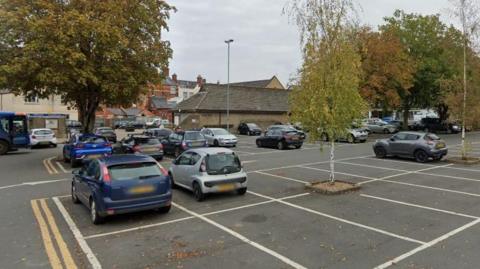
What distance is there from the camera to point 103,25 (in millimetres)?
17031

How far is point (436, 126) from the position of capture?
43.5 m

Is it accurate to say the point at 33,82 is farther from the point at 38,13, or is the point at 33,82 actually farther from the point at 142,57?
the point at 142,57

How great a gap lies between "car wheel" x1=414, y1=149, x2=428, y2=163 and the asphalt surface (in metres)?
5.09

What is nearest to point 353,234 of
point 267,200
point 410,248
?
point 410,248

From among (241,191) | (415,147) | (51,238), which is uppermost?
(415,147)

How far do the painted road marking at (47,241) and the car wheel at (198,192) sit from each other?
388cm

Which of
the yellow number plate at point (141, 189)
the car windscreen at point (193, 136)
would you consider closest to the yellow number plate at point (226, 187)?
the yellow number plate at point (141, 189)

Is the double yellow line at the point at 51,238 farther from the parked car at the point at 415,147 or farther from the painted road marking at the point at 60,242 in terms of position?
the parked car at the point at 415,147

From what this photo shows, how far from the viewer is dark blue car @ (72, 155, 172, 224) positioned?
321 inches

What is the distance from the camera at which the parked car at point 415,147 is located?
1806 centimetres

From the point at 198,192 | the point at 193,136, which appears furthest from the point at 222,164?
the point at 193,136

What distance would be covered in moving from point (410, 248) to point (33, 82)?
18773mm

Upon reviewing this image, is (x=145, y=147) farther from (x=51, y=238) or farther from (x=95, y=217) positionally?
(x=51, y=238)

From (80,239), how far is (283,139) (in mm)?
19524
